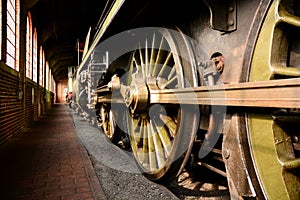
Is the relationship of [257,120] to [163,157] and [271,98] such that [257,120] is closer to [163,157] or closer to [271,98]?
[271,98]

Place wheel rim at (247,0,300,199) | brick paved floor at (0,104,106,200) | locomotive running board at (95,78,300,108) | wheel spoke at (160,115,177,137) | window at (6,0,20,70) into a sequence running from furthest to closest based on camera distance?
window at (6,0,20,70) < brick paved floor at (0,104,106,200) < wheel spoke at (160,115,177,137) < wheel rim at (247,0,300,199) < locomotive running board at (95,78,300,108)

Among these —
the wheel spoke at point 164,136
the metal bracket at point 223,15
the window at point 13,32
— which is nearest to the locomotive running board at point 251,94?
the metal bracket at point 223,15

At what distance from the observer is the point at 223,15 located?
1244 millimetres

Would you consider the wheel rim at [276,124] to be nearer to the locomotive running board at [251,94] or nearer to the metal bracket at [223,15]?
the locomotive running board at [251,94]

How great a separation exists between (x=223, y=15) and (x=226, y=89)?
427 mm

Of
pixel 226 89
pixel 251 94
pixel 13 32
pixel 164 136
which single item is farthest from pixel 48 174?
pixel 13 32

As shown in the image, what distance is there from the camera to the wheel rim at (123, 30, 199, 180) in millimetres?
1574

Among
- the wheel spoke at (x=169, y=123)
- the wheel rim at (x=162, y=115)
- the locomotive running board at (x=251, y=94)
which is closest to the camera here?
the locomotive running board at (x=251, y=94)

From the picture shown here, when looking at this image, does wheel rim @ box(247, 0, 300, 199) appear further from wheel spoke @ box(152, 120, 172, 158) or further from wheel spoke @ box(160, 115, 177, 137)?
wheel spoke @ box(152, 120, 172, 158)

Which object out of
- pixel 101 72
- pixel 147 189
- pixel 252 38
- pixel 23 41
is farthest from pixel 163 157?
pixel 23 41

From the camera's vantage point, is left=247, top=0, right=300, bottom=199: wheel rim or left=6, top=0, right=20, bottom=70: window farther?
left=6, top=0, right=20, bottom=70: window

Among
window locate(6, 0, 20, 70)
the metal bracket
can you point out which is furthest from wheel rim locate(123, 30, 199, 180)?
window locate(6, 0, 20, 70)

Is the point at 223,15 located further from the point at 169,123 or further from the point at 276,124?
the point at 169,123

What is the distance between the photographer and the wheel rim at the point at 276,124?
903 mm
